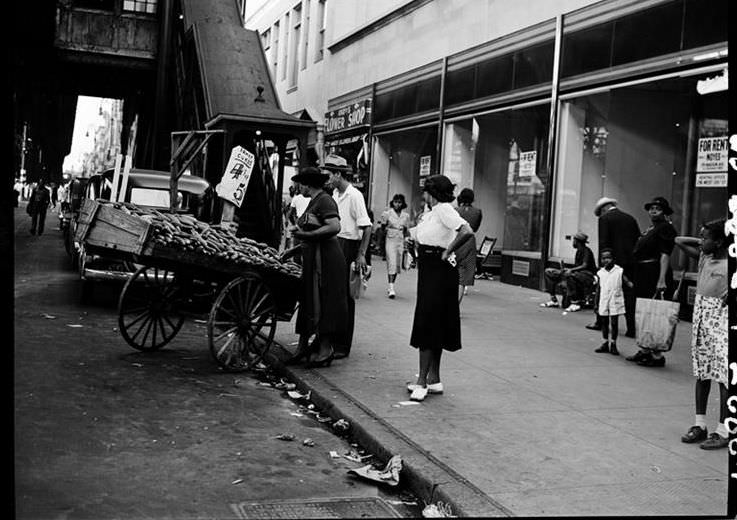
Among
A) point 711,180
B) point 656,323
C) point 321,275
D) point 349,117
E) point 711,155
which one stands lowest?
point 656,323

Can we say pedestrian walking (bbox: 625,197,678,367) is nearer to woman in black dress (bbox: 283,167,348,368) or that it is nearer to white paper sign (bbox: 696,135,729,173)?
white paper sign (bbox: 696,135,729,173)

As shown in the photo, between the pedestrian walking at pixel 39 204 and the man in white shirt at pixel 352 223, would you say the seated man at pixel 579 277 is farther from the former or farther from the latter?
the pedestrian walking at pixel 39 204

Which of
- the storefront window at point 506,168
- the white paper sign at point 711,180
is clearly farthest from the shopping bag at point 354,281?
the storefront window at point 506,168

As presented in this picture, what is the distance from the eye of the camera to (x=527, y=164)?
1858 centimetres

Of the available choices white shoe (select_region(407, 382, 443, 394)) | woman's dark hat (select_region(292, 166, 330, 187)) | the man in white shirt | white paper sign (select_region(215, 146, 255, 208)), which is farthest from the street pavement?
white paper sign (select_region(215, 146, 255, 208))

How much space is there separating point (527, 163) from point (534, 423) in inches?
494

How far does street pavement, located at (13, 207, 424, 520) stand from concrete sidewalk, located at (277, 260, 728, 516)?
0.42 metres

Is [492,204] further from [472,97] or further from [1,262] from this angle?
[1,262]

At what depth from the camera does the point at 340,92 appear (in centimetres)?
3012

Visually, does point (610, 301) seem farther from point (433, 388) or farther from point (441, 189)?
point (441, 189)

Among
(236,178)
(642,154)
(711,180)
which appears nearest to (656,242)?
(711,180)

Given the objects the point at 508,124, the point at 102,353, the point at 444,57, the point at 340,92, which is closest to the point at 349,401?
the point at 102,353

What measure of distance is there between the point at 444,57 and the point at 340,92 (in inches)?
353

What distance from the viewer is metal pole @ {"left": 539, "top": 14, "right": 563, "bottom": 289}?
16.7 m
